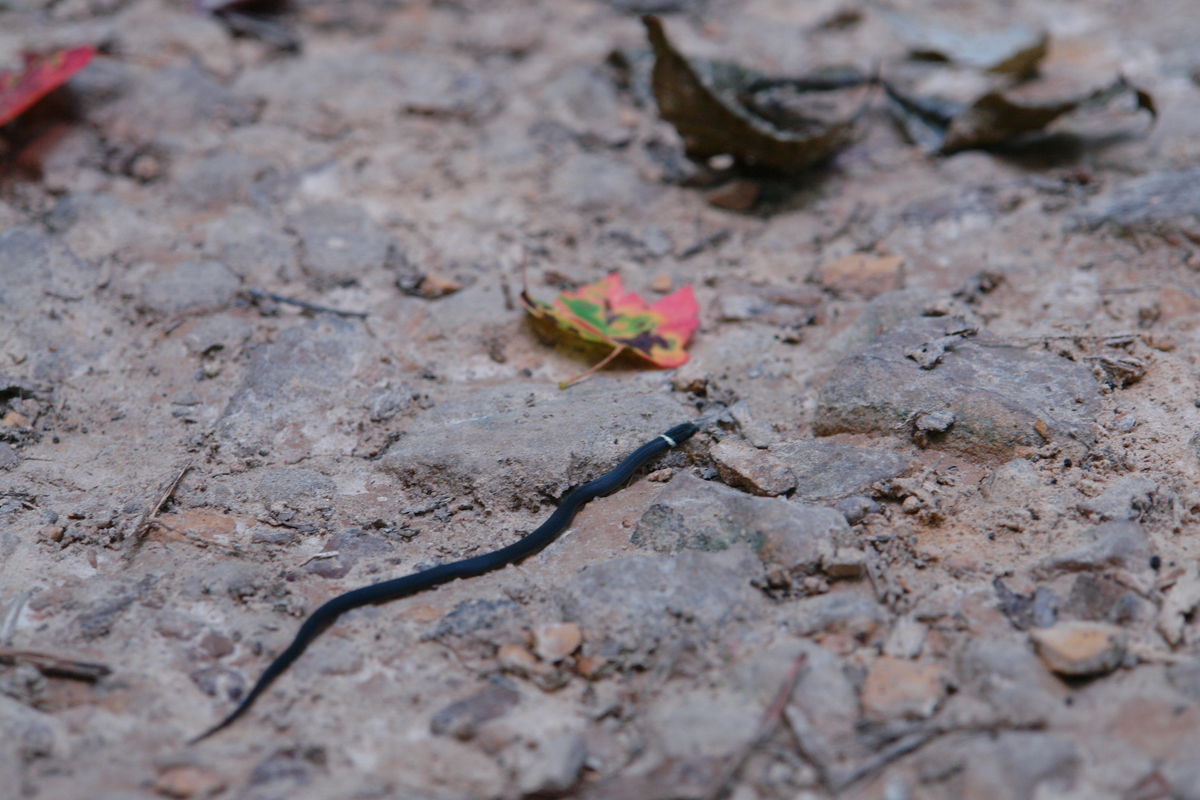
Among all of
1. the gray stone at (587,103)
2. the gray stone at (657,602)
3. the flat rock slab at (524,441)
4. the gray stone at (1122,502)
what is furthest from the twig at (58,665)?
the gray stone at (587,103)

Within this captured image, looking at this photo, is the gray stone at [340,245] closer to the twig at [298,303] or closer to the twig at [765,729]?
the twig at [298,303]

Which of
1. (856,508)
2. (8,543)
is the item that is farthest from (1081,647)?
(8,543)

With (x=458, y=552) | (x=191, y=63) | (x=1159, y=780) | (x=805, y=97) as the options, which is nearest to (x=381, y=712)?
(x=458, y=552)

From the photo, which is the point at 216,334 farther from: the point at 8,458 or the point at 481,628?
the point at 481,628

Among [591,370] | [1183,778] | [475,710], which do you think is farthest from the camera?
[591,370]

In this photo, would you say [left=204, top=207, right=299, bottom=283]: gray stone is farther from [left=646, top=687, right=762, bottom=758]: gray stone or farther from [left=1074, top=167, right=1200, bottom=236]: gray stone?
[left=1074, top=167, right=1200, bottom=236]: gray stone

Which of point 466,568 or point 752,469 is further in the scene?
point 752,469
